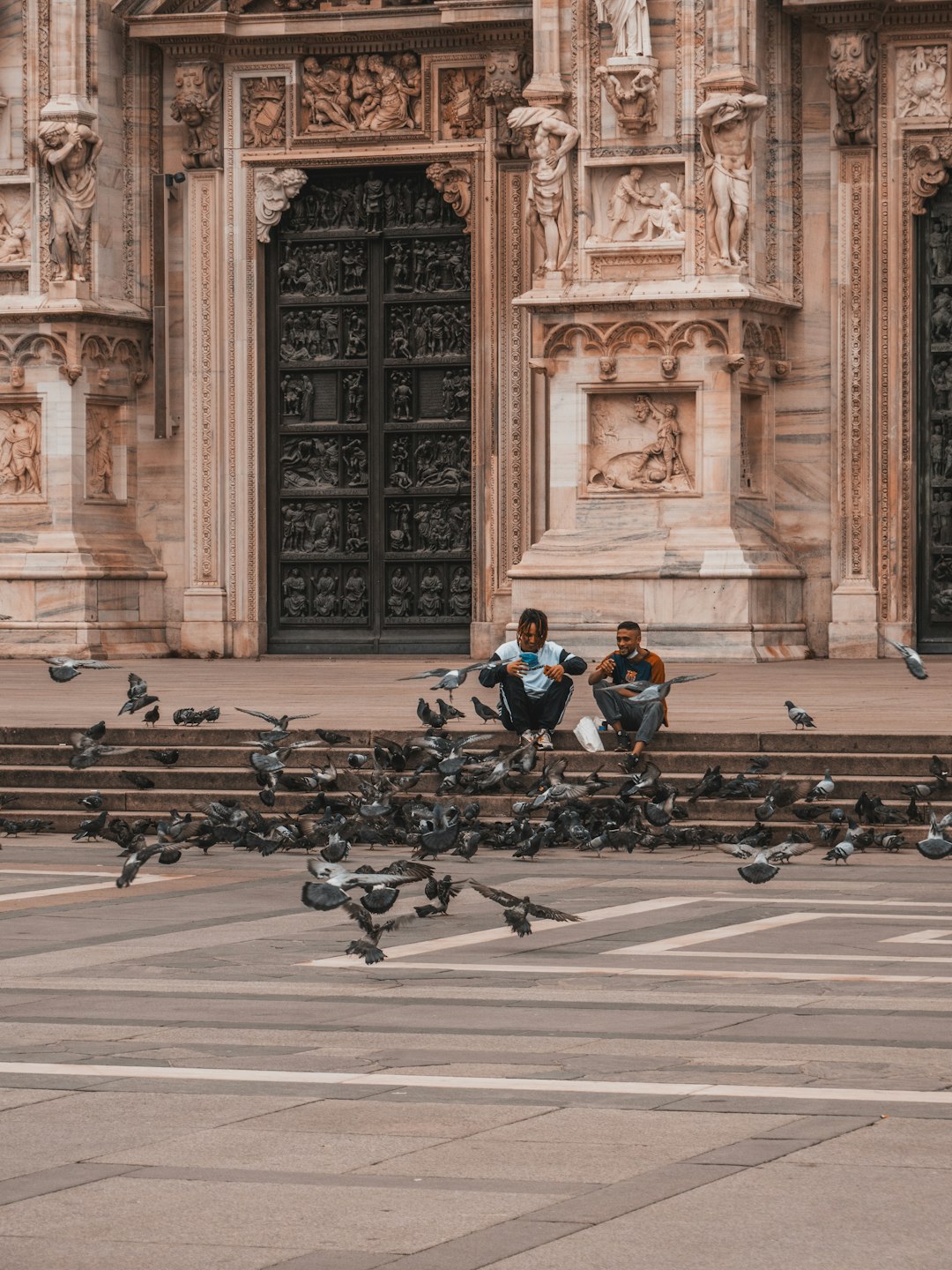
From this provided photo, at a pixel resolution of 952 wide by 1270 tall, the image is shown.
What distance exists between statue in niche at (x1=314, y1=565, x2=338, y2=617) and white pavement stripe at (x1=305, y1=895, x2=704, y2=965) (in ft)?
60.6

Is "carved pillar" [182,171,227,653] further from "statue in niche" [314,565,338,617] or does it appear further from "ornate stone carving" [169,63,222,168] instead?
"statue in niche" [314,565,338,617]

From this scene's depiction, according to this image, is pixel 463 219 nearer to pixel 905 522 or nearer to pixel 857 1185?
pixel 905 522

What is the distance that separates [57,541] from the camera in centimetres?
3045

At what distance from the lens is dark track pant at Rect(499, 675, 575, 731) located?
59.0ft

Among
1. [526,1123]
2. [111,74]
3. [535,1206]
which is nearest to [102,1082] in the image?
[526,1123]

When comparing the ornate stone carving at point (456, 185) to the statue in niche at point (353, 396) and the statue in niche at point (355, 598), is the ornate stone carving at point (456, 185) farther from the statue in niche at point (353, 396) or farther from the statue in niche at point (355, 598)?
the statue in niche at point (355, 598)

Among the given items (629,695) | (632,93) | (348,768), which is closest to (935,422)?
(632,93)

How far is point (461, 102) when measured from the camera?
30.6 meters

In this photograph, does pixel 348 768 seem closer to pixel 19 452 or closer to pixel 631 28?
pixel 631 28

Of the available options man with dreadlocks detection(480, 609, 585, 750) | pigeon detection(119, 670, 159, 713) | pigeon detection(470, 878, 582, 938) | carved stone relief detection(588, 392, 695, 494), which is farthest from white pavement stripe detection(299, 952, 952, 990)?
carved stone relief detection(588, 392, 695, 494)

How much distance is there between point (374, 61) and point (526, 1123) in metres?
24.9

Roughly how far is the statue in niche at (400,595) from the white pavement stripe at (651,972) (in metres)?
20.3

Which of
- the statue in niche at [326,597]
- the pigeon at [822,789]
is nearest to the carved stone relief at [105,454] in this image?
the statue in niche at [326,597]

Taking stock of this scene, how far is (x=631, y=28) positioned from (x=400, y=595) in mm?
7358
